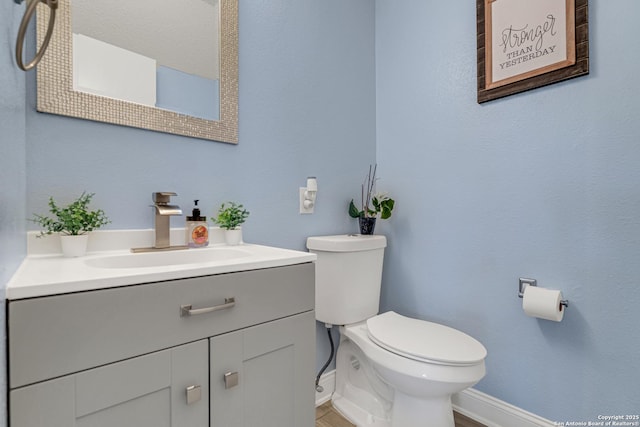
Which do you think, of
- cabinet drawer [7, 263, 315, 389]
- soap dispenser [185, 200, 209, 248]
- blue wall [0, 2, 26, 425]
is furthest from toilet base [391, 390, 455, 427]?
blue wall [0, 2, 26, 425]

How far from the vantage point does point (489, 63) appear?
1.38 m

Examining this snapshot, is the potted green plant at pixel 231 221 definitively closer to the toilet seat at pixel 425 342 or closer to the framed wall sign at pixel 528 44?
the toilet seat at pixel 425 342

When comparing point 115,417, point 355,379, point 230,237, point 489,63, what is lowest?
point 355,379

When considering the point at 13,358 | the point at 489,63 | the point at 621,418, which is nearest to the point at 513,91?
the point at 489,63

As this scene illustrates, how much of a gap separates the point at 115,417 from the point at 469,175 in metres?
1.52

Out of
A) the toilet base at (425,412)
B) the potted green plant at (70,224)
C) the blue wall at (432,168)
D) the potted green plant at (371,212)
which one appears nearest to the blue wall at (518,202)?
the blue wall at (432,168)

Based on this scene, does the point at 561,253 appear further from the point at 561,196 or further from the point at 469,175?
the point at 469,175

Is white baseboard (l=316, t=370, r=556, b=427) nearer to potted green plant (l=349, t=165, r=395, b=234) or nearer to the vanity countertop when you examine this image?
potted green plant (l=349, t=165, r=395, b=234)

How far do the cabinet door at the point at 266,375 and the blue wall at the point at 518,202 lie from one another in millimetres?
899

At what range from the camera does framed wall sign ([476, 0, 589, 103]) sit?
1145 mm

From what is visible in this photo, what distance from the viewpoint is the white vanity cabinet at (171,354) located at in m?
0.54

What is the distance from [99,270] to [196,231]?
0.41 meters

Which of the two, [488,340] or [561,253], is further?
[488,340]

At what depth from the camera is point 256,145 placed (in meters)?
→ 1.30
